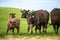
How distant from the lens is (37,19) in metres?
2.37

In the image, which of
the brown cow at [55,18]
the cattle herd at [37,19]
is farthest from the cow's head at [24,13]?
the brown cow at [55,18]

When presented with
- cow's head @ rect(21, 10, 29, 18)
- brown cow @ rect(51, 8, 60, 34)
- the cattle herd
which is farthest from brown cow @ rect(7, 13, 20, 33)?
brown cow @ rect(51, 8, 60, 34)

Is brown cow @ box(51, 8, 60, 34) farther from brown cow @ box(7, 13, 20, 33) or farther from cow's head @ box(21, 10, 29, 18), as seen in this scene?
brown cow @ box(7, 13, 20, 33)

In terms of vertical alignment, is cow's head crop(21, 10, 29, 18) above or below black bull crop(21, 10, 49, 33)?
above

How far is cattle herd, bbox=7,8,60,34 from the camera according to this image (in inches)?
91.1

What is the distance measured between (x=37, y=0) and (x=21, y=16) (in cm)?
33

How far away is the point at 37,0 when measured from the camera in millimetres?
2381

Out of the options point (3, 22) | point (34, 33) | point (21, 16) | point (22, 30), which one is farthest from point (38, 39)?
point (3, 22)

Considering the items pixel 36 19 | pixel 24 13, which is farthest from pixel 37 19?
pixel 24 13

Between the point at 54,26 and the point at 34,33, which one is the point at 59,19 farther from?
the point at 34,33

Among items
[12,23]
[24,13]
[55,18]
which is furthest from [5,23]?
[55,18]

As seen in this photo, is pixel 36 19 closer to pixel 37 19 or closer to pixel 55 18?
pixel 37 19

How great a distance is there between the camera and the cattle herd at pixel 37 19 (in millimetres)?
2314

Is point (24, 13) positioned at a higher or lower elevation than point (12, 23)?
higher
